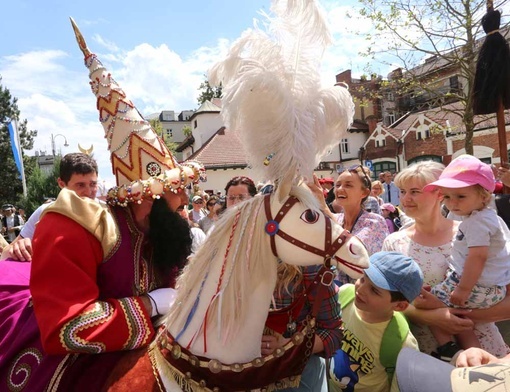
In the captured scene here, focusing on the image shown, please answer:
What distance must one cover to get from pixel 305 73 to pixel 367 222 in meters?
1.66

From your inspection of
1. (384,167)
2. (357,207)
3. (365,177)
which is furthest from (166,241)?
(384,167)

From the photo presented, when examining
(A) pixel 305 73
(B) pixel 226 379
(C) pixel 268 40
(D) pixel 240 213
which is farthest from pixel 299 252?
(C) pixel 268 40

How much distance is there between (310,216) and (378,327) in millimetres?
862

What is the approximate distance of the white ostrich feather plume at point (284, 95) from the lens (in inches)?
54.6

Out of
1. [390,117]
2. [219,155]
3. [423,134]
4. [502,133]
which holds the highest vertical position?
[390,117]

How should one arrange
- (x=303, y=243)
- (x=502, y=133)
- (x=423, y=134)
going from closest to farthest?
(x=303, y=243) → (x=502, y=133) → (x=423, y=134)

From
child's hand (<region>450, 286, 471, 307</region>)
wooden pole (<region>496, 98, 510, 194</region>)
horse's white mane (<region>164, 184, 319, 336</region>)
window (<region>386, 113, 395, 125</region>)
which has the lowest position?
child's hand (<region>450, 286, 471, 307</region>)

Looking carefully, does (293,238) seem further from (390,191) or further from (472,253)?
(390,191)

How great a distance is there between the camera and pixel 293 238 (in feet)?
4.53

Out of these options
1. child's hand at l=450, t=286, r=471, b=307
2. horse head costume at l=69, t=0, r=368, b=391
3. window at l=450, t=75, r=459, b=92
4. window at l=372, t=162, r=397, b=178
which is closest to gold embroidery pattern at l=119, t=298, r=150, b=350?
horse head costume at l=69, t=0, r=368, b=391

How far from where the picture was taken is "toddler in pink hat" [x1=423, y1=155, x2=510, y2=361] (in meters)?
1.96

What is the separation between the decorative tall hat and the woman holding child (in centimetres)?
130

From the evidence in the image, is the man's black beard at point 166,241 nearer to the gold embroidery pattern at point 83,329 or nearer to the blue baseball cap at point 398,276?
the gold embroidery pattern at point 83,329

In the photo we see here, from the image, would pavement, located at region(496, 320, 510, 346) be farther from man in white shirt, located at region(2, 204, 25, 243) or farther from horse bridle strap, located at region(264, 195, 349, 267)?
man in white shirt, located at region(2, 204, 25, 243)
